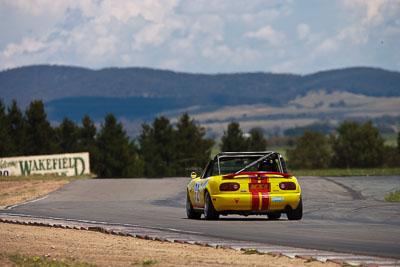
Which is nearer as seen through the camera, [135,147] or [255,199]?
[255,199]

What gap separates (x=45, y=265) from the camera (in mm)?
10836

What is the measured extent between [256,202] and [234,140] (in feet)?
347

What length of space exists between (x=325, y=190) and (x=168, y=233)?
18989mm

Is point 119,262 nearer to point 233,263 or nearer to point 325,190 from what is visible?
point 233,263

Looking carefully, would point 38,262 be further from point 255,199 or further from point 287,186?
point 287,186

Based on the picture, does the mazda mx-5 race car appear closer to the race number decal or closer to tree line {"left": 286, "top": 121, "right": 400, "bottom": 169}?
the race number decal

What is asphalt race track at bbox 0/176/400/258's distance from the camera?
42.7 ft

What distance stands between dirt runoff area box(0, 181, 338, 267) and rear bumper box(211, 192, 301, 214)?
3.08 meters

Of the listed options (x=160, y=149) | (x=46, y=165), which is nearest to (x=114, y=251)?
(x=46, y=165)

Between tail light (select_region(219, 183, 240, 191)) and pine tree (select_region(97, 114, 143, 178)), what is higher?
pine tree (select_region(97, 114, 143, 178))

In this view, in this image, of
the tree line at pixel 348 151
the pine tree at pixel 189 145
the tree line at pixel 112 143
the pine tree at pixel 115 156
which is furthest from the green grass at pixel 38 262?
the tree line at pixel 348 151

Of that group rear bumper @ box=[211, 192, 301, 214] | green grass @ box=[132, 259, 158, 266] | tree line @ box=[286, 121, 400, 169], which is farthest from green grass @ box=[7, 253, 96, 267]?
tree line @ box=[286, 121, 400, 169]

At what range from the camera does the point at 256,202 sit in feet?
55.6

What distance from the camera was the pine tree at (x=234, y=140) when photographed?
12244 cm
